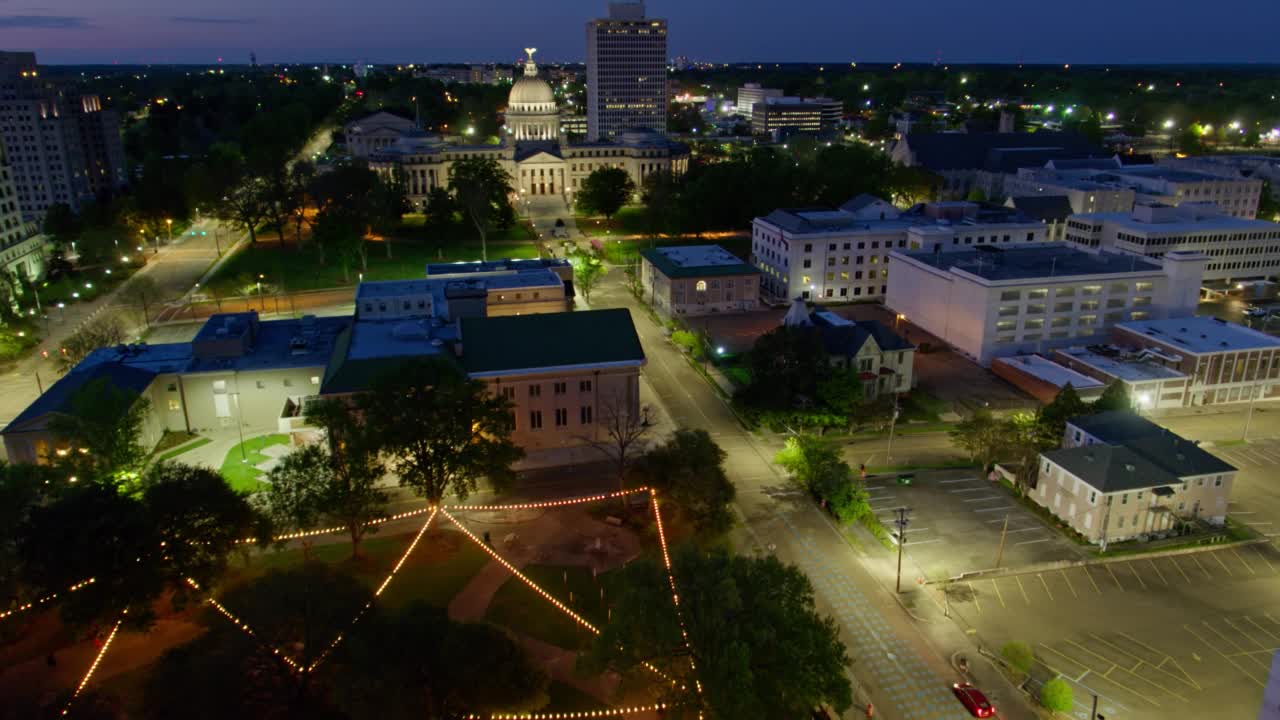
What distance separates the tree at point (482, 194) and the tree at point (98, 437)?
5407cm

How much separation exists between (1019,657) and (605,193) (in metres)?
89.6

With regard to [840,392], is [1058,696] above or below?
below

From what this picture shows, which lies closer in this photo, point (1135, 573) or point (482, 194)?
point (1135, 573)

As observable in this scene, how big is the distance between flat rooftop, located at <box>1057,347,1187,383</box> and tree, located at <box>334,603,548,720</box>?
148 feet

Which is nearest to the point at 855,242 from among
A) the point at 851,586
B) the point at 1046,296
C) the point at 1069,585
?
the point at 1046,296

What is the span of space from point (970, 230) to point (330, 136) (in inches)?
6549

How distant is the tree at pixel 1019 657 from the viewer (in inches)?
1177

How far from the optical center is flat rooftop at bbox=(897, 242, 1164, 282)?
63.4 m

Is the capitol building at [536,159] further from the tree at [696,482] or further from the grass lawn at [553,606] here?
the grass lawn at [553,606]

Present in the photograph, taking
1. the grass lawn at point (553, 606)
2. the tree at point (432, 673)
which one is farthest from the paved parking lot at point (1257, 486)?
the tree at point (432, 673)

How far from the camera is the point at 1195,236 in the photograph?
80500 mm

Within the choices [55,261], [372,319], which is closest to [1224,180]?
[372,319]

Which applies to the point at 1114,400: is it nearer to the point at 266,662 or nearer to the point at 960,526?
the point at 960,526

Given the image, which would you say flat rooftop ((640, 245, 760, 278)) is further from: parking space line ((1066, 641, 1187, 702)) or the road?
parking space line ((1066, 641, 1187, 702))
